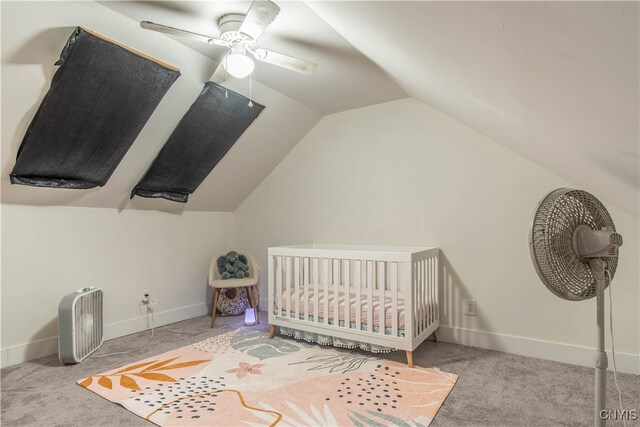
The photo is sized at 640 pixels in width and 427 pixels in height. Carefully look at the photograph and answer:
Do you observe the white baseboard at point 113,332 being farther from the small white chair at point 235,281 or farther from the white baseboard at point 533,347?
the white baseboard at point 533,347

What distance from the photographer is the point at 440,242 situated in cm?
311

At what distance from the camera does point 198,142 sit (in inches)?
122

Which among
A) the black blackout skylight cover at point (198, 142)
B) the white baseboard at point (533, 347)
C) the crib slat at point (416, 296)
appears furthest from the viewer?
the black blackout skylight cover at point (198, 142)

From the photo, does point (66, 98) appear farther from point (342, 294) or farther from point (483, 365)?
point (483, 365)

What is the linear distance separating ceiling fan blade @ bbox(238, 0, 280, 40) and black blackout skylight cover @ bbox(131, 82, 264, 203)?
0.93 meters

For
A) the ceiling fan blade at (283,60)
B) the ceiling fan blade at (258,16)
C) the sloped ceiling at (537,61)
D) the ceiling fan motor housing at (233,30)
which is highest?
the ceiling fan motor housing at (233,30)

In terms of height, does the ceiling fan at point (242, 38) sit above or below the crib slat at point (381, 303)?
above

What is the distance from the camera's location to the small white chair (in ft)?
11.6

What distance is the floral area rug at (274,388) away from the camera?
6.11 ft

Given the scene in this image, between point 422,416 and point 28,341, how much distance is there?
2.75m

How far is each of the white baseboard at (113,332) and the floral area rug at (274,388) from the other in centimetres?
72

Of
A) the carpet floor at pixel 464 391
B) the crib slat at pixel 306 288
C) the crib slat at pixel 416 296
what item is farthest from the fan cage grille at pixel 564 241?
the crib slat at pixel 306 288

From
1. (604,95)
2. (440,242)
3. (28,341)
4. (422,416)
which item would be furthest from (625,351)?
(28,341)

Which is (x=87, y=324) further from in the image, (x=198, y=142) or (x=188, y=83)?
(x=188, y=83)
